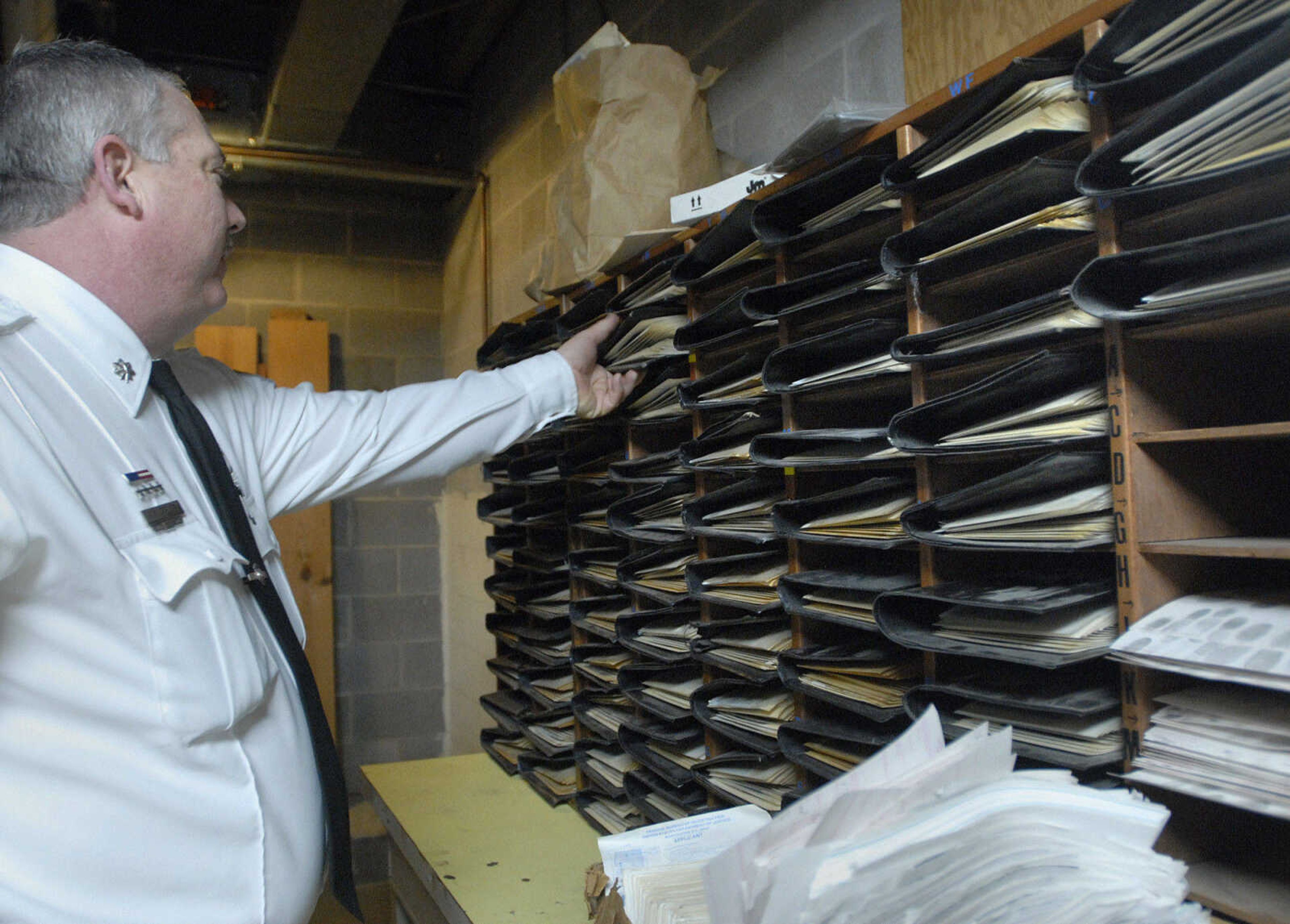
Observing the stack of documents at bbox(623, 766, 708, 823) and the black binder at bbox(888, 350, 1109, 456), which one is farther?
the stack of documents at bbox(623, 766, 708, 823)

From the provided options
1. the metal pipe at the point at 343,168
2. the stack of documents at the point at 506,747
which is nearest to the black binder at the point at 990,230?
the stack of documents at the point at 506,747

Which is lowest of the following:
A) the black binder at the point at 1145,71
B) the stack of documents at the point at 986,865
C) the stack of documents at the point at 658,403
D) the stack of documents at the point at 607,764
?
the stack of documents at the point at 607,764

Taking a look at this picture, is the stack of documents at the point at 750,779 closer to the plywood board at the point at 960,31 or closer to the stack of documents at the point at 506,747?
the stack of documents at the point at 506,747

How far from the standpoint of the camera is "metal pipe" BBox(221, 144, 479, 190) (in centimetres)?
347

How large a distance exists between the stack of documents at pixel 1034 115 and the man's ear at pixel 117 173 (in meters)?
1.01

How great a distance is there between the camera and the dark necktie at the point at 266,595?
1275mm

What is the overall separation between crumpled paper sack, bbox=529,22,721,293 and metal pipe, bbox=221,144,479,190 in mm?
2036

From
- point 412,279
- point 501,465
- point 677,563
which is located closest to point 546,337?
point 501,465

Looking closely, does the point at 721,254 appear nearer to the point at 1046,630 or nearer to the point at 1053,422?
the point at 1053,422

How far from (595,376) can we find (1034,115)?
973mm

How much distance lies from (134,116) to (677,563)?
1.01 metres

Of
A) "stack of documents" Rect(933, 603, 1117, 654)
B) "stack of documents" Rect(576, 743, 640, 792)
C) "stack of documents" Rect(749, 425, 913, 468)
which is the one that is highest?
"stack of documents" Rect(749, 425, 913, 468)

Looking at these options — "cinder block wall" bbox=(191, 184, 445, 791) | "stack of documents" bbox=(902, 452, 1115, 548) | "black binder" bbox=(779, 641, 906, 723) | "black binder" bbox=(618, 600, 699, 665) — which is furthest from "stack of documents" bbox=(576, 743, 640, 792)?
"cinder block wall" bbox=(191, 184, 445, 791)

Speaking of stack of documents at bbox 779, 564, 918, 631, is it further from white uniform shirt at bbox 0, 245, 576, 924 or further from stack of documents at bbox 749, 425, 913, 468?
white uniform shirt at bbox 0, 245, 576, 924
